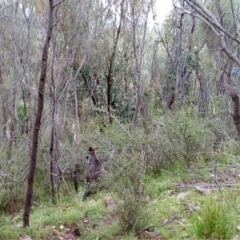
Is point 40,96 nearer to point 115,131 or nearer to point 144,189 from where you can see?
point 144,189

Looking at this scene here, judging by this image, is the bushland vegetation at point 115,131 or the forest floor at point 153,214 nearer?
the forest floor at point 153,214

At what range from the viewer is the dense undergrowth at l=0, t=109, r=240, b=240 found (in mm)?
3957

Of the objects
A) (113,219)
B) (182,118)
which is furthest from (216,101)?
(113,219)

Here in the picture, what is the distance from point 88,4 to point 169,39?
7125 millimetres

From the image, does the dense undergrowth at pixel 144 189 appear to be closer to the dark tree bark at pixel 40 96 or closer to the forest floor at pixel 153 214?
the forest floor at pixel 153 214

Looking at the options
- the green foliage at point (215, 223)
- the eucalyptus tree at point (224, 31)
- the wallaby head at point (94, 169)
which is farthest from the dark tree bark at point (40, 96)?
the green foliage at point (215, 223)

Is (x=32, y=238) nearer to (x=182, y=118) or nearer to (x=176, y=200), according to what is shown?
(x=176, y=200)

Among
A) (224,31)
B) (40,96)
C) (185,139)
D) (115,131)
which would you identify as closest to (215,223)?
(224,31)

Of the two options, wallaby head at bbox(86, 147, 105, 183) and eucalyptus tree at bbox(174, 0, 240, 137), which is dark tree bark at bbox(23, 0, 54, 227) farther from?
wallaby head at bbox(86, 147, 105, 183)

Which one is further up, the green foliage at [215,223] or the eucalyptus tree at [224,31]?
the eucalyptus tree at [224,31]

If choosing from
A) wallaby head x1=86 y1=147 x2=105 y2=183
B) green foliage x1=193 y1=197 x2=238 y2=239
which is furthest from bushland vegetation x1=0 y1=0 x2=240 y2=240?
wallaby head x1=86 y1=147 x2=105 y2=183

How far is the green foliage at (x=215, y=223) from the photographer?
343 cm

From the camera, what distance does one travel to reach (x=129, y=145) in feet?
23.0

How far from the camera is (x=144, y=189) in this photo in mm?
4211
